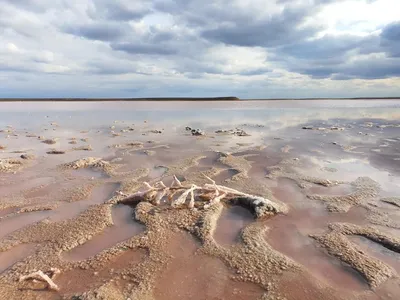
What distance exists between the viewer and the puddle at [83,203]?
5770 mm

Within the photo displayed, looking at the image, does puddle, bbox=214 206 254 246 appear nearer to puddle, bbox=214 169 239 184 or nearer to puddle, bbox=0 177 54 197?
puddle, bbox=214 169 239 184

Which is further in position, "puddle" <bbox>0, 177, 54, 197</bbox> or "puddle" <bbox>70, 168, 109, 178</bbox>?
"puddle" <bbox>70, 168, 109, 178</bbox>

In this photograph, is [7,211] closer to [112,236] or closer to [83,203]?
[83,203]

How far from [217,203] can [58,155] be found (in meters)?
8.24

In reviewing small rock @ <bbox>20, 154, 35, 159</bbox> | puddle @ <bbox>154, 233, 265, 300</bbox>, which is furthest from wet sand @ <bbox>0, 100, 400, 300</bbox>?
small rock @ <bbox>20, 154, 35, 159</bbox>

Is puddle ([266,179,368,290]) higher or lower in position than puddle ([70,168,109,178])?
higher

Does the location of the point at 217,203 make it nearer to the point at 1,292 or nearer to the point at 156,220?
the point at 156,220

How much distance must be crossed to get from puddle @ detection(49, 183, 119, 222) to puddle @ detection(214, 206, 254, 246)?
2.81 metres

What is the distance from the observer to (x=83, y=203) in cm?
648

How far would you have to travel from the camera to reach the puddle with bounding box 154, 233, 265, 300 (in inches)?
135

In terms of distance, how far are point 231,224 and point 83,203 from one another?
331 centimetres

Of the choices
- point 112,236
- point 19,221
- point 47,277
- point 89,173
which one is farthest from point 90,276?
point 89,173

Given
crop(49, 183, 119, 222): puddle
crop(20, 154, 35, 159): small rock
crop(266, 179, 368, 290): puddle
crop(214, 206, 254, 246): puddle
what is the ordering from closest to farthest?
crop(266, 179, 368, 290): puddle
crop(214, 206, 254, 246): puddle
crop(49, 183, 119, 222): puddle
crop(20, 154, 35, 159): small rock

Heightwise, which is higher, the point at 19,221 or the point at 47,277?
the point at 47,277
